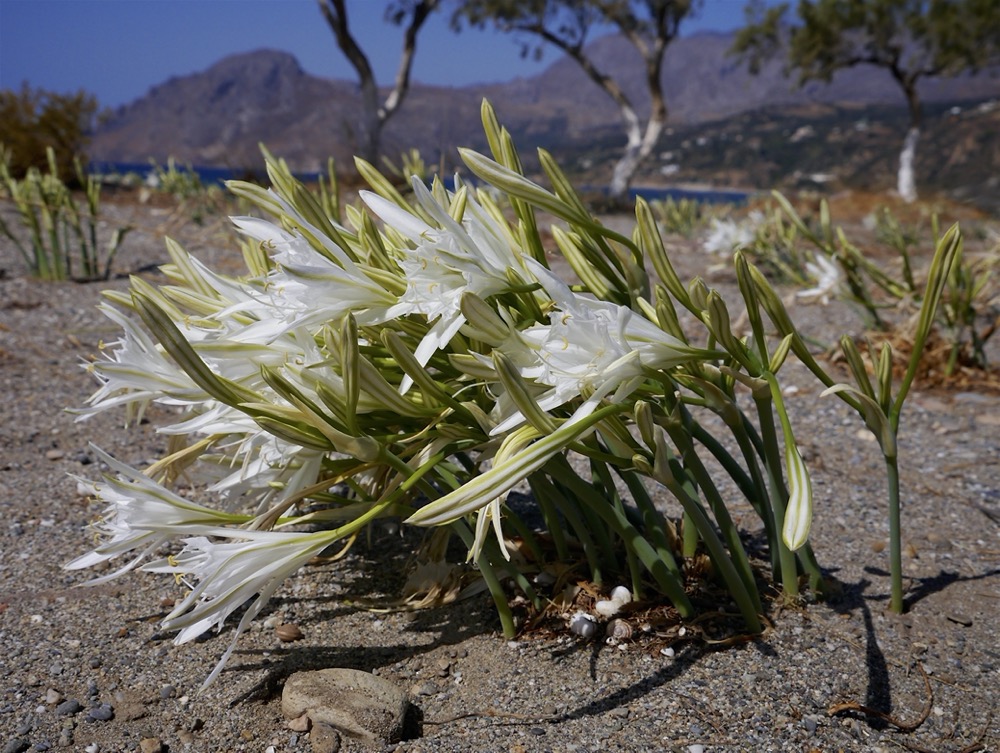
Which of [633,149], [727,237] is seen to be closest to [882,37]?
[633,149]

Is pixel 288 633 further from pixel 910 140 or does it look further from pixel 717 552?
pixel 910 140

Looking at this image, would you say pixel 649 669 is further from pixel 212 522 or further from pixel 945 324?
pixel 945 324

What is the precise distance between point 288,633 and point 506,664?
0.42 meters

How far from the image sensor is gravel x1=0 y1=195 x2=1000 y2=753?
3.63 ft

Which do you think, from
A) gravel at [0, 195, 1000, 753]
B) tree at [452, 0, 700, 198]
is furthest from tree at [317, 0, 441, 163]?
gravel at [0, 195, 1000, 753]

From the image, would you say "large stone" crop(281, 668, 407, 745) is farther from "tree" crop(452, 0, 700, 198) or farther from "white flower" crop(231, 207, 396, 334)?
"tree" crop(452, 0, 700, 198)

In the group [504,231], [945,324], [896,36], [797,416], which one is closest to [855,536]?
[797,416]

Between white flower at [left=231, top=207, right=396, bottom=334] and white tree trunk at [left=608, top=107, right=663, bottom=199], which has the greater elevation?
white tree trunk at [left=608, top=107, right=663, bottom=199]

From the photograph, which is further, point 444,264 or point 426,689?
Answer: point 426,689

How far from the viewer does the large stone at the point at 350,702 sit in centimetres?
110

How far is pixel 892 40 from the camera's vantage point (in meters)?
16.3

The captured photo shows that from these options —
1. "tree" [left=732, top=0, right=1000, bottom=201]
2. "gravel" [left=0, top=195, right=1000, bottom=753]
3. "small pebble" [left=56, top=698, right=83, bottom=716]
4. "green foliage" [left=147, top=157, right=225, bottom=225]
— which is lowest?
"gravel" [left=0, top=195, right=1000, bottom=753]

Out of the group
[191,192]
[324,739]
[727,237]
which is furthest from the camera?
[191,192]

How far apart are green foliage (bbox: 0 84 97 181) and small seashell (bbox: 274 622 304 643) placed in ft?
31.9
